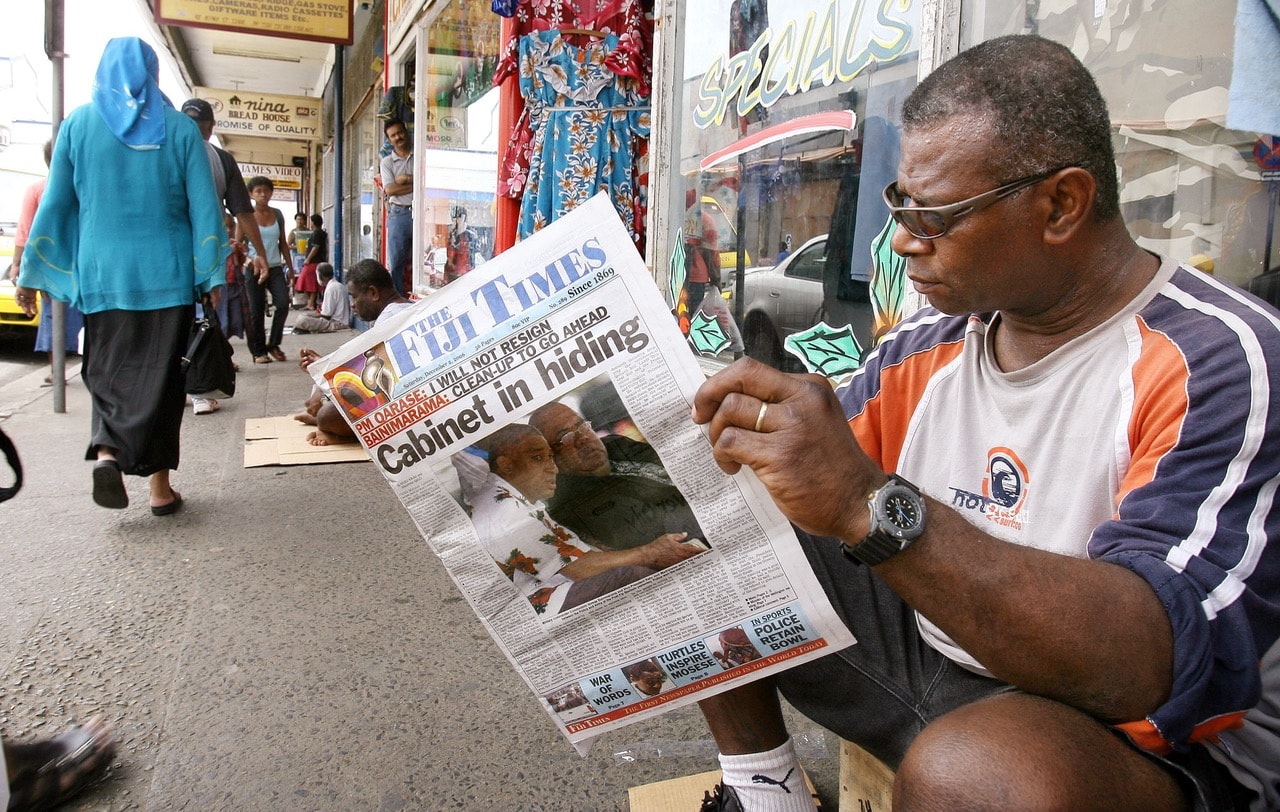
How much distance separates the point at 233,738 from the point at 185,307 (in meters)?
1.96

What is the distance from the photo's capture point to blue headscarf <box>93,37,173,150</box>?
3.20 meters

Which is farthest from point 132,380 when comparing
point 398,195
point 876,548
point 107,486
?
point 398,195

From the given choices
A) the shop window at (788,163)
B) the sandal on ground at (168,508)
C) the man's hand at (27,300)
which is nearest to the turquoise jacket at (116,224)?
the man's hand at (27,300)

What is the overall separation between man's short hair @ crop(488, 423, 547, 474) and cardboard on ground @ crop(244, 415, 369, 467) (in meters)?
3.03

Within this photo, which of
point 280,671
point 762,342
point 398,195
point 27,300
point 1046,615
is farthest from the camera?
point 398,195

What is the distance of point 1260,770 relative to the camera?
0.98 metres

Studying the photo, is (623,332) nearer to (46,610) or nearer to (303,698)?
(303,698)

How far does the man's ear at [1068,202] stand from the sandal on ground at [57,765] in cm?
189

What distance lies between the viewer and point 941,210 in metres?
1.21

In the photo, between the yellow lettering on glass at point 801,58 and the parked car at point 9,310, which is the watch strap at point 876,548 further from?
the parked car at point 9,310

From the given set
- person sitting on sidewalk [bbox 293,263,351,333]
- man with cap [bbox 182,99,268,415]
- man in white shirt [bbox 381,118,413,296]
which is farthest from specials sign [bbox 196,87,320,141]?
man with cap [bbox 182,99,268,415]

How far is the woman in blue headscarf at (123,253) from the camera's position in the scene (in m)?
3.20

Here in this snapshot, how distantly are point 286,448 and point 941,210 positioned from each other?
3.94 m

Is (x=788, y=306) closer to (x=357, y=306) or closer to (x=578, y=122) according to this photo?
(x=578, y=122)
